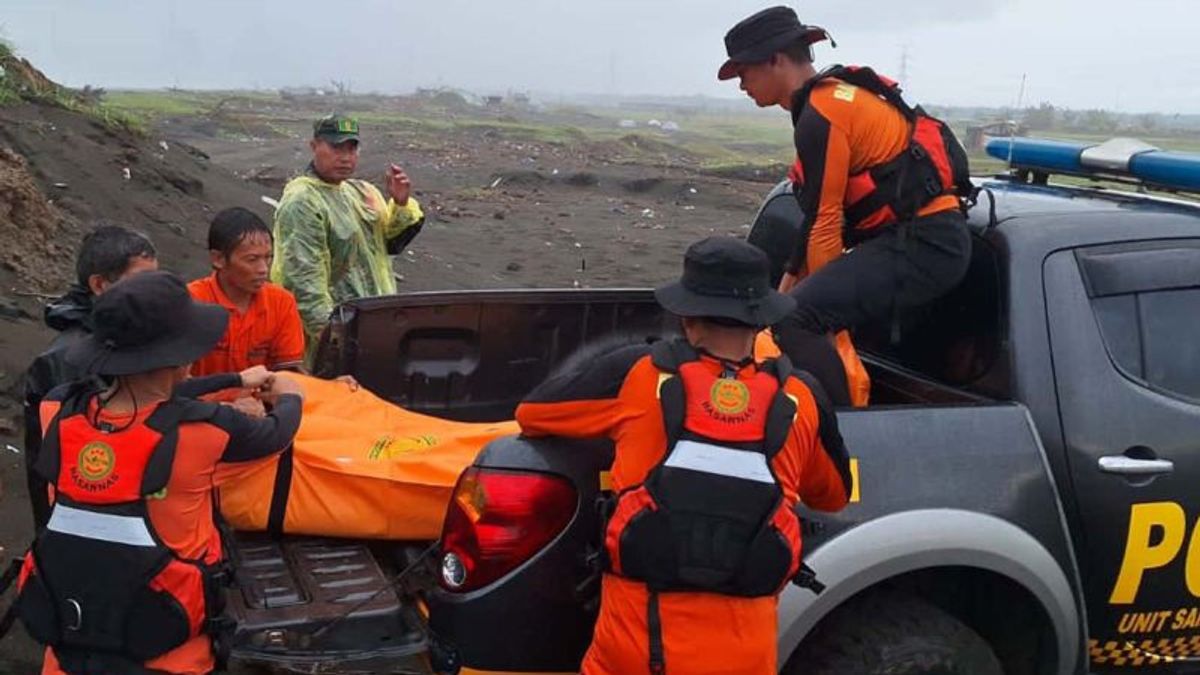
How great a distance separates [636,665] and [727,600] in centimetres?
24

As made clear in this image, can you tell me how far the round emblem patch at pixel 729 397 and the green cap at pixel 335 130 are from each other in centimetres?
337

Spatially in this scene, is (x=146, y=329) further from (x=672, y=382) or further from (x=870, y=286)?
(x=870, y=286)

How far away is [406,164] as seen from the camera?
2833cm

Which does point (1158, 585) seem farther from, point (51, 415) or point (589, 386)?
point (51, 415)

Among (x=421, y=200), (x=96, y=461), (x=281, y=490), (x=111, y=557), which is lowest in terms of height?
(x=421, y=200)

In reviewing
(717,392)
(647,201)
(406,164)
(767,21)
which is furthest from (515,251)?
(717,392)

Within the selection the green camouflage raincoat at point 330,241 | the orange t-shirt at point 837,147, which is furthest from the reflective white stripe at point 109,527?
the green camouflage raincoat at point 330,241

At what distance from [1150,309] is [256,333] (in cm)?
297

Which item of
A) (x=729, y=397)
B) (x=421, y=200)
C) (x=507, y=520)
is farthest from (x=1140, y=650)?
(x=421, y=200)

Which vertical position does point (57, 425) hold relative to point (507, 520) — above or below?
above

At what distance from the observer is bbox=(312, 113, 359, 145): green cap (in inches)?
211

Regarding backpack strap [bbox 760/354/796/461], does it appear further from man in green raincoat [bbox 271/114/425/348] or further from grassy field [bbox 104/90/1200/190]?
grassy field [bbox 104/90/1200/190]

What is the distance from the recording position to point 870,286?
11.6 feet

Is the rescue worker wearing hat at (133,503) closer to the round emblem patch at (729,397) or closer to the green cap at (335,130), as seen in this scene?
the round emblem patch at (729,397)
